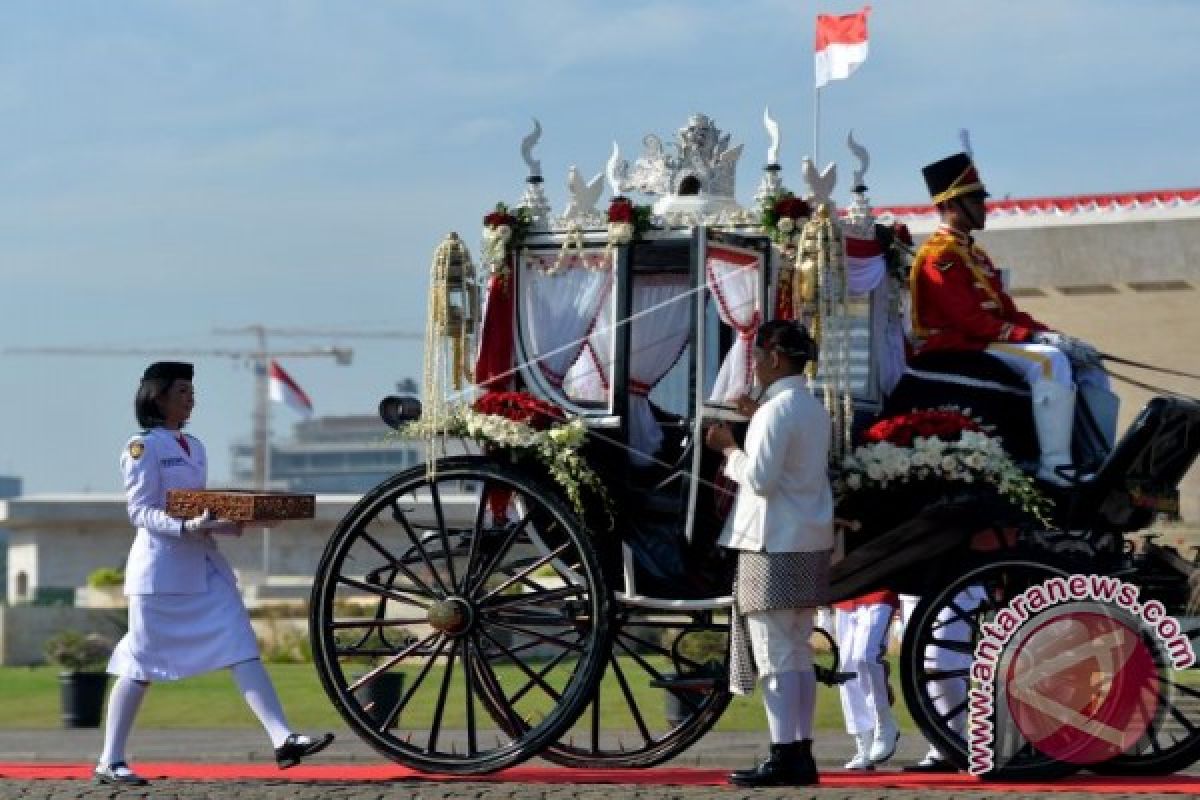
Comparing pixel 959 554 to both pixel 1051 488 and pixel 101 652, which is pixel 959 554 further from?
pixel 101 652

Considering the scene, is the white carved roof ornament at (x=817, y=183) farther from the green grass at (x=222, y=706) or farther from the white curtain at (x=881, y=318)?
the green grass at (x=222, y=706)

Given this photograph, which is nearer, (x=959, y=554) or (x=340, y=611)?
(x=959, y=554)

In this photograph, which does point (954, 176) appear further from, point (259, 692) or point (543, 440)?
point (259, 692)

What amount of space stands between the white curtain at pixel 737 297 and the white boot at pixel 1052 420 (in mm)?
1335

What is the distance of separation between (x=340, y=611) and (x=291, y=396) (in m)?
41.8

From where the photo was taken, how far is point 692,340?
11.9 meters

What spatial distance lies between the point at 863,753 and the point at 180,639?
176 inches

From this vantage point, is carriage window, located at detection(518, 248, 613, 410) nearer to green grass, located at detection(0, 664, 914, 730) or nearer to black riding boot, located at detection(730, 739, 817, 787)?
black riding boot, located at detection(730, 739, 817, 787)

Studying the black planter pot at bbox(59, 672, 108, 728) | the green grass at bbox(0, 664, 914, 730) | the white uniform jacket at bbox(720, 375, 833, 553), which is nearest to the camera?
the white uniform jacket at bbox(720, 375, 833, 553)

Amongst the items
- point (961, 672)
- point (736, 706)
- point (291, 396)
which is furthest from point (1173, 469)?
point (291, 396)

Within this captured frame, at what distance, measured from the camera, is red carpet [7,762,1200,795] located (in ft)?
34.7

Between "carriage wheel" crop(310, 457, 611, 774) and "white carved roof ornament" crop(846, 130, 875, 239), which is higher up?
"white carved roof ornament" crop(846, 130, 875, 239)

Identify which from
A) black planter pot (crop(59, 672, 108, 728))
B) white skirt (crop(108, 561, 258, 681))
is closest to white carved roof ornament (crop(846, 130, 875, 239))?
white skirt (crop(108, 561, 258, 681))

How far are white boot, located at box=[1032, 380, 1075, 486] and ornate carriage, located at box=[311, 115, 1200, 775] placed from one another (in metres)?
0.22
